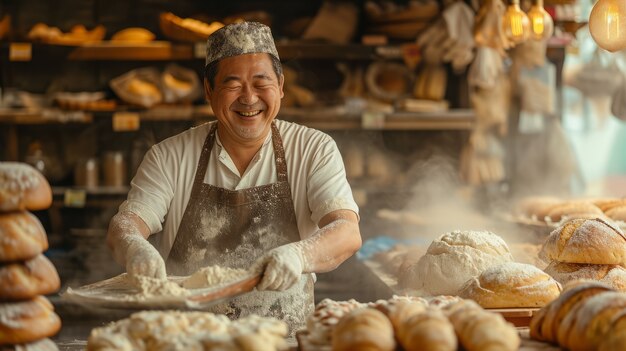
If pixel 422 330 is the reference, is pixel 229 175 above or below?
above

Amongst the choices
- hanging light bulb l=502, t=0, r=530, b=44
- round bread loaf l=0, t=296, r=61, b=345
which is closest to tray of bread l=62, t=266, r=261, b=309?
round bread loaf l=0, t=296, r=61, b=345

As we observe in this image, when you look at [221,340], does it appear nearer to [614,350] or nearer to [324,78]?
[614,350]

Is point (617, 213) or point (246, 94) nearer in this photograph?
point (246, 94)

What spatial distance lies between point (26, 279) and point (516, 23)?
3.05 meters

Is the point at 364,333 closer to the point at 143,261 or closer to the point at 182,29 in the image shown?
the point at 143,261

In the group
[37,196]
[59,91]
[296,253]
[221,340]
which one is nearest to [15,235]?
[37,196]

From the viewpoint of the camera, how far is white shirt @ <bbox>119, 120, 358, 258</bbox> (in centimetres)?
319

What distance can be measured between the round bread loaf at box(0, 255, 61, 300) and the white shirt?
3.52 ft

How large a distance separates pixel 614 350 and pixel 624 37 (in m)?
1.70

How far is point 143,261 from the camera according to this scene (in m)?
2.48

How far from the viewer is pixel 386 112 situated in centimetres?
570

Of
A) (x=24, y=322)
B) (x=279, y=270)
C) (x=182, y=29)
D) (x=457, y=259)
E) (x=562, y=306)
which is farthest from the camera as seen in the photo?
(x=182, y=29)

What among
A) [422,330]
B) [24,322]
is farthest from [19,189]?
[422,330]

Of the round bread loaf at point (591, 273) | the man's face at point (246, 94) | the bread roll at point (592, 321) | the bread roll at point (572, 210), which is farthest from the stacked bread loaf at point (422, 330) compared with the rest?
the bread roll at point (572, 210)
